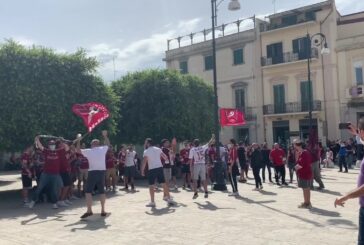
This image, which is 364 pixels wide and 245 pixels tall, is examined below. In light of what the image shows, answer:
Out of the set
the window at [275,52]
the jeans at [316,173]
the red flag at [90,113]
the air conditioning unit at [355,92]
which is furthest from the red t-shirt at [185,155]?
the window at [275,52]

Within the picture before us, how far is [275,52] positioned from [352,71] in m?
6.54

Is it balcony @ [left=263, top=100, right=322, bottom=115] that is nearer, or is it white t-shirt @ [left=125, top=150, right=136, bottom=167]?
white t-shirt @ [left=125, top=150, right=136, bottom=167]

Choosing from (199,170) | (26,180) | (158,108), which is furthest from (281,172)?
(26,180)

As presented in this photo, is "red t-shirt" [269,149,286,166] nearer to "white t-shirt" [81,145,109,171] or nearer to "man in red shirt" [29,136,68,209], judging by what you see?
"man in red shirt" [29,136,68,209]

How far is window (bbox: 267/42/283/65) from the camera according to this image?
125 ft

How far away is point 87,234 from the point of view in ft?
29.8

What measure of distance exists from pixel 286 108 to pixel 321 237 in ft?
99.8

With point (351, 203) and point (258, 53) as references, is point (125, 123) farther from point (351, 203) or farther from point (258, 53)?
point (258, 53)

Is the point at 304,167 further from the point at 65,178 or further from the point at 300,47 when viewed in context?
the point at 300,47

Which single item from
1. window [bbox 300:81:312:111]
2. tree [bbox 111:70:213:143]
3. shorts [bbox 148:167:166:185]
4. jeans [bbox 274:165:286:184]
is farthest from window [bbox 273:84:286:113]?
shorts [bbox 148:167:166:185]

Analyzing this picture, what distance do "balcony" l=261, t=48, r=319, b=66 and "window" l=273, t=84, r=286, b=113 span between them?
6.44 ft

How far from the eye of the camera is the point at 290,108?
123ft

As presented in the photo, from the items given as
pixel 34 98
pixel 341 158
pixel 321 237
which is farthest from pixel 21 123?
pixel 341 158

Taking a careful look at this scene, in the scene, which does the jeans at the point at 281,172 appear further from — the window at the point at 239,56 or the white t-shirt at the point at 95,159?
the window at the point at 239,56
